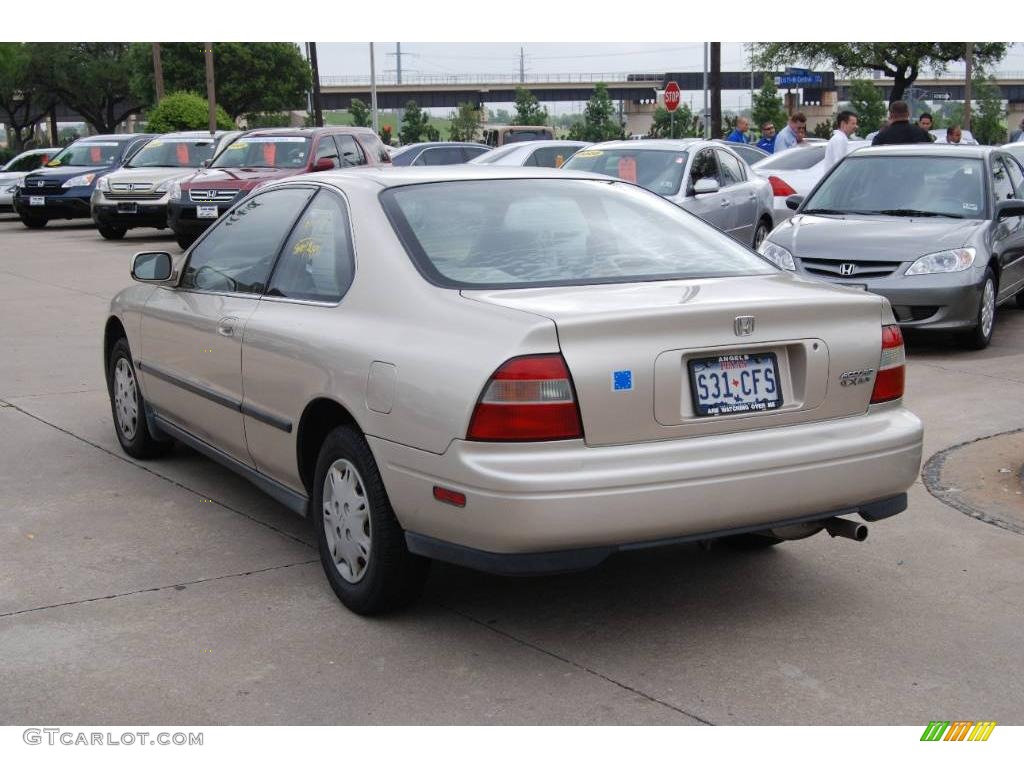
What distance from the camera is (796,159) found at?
18.5 meters

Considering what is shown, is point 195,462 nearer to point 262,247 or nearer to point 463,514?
point 262,247

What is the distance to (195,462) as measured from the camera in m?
6.73

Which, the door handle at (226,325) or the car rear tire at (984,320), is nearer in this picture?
the door handle at (226,325)

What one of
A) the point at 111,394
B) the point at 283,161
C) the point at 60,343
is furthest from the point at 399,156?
the point at 111,394

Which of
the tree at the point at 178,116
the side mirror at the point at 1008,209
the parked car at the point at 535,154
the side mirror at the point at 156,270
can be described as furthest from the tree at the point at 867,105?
the side mirror at the point at 156,270

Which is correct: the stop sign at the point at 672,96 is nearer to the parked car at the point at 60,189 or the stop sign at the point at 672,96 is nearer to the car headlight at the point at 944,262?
the parked car at the point at 60,189

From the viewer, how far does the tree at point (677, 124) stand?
8700 centimetres

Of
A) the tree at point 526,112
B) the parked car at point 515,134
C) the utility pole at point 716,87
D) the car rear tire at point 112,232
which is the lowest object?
the car rear tire at point 112,232

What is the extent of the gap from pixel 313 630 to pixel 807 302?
196 cm

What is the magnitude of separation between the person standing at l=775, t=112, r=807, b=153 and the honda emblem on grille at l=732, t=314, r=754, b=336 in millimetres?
15452

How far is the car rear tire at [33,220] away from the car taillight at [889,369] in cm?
2184

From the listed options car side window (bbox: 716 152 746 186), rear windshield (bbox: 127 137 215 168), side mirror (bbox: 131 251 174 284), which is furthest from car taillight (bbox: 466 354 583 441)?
rear windshield (bbox: 127 137 215 168)

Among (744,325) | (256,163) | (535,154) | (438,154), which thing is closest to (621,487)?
(744,325)
